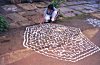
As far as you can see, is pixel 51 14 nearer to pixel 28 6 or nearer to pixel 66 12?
pixel 66 12

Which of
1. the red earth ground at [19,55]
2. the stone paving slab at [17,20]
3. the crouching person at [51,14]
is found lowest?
the red earth ground at [19,55]

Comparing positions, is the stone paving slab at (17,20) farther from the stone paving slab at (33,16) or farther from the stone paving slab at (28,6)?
the stone paving slab at (28,6)

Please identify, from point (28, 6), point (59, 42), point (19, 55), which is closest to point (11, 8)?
point (28, 6)

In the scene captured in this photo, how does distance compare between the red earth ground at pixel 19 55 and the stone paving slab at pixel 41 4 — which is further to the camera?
the stone paving slab at pixel 41 4

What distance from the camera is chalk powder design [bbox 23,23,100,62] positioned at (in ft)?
16.4

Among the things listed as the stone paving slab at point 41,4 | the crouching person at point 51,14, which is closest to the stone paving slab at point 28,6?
the stone paving slab at point 41,4

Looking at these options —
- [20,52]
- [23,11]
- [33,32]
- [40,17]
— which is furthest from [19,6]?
[20,52]

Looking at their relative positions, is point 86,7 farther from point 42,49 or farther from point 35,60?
point 35,60

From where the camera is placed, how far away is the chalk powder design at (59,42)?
196 inches

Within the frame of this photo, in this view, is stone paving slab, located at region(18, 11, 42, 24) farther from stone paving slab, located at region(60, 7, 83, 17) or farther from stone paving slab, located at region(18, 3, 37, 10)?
stone paving slab, located at region(60, 7, 83, 17)

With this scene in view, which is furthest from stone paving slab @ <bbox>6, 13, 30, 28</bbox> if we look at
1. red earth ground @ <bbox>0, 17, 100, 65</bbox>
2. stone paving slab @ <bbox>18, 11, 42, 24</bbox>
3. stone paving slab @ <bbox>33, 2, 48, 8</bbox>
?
stone paving slab @ <bbox>33, 2, 48, 8</bbox>

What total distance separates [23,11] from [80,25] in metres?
2.45

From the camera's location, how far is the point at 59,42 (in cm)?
554

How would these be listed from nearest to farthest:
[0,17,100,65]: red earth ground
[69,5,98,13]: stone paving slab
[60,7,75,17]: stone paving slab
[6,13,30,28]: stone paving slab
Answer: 1. [0,17,100,65]: red earth ground
2. [6,13,30,28]: stone paving slab
3. [60,7,75,17]: stone paving slab
4. [69,5,98,13]: stone paving slab
